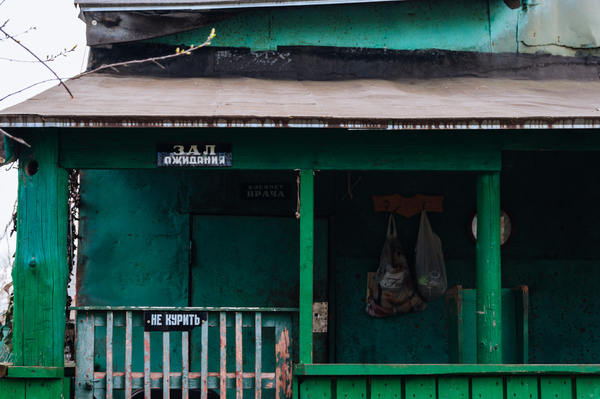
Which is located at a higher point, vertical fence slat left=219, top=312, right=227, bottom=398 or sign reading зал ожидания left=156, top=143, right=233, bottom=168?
sign reading зал ожидания left=156, top=143, right=233, bottom=168

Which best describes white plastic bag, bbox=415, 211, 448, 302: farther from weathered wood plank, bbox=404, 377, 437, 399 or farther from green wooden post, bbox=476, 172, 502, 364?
weathered wood plank, bbox=404, 377, 437, 399

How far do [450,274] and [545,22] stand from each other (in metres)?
3.01

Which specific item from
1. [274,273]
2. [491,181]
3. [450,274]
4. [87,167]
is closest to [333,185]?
[274,273]

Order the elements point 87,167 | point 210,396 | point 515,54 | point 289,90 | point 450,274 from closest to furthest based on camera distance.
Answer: point 87,167 → point 289,90 → point 210,396 → point 515,54 → point 450,274

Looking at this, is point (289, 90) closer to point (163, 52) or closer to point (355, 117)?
point (355, 117)

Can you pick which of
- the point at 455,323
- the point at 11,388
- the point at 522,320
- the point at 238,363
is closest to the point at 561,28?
the point at 522,320

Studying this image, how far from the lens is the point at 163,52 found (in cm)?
560

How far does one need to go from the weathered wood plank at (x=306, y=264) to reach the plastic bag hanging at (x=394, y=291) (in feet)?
6.21

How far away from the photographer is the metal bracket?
19.8 feet

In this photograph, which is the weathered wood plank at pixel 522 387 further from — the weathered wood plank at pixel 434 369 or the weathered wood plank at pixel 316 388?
the weathered wood plank at pixel 316 388

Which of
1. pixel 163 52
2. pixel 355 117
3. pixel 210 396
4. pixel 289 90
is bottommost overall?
pixel 210 396

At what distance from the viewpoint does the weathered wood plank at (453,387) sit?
13.8ft

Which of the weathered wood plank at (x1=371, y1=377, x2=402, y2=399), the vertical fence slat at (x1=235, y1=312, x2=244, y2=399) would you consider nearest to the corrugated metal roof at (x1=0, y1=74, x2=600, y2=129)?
the vertical fence slat at (x1=235, y1=312, x2=244, y2=399)

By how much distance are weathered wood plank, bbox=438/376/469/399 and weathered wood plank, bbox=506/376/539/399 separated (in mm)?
343
